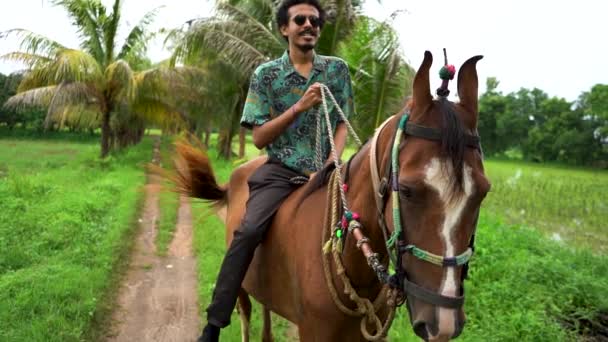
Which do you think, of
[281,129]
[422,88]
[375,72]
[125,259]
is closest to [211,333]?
[281,129]

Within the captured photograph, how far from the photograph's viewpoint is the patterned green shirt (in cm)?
245

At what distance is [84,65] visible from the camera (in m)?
12.8

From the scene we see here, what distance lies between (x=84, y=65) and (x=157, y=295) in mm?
10035

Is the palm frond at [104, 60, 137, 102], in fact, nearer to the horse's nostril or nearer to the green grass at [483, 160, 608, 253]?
the green grass at [483, 160, 608, 253]

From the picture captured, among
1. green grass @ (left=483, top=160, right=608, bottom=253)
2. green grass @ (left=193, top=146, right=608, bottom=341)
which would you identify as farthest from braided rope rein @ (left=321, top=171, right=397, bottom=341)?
green grass @ (left=483, top=160, right=608, bottom=253)

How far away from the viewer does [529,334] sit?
371cm

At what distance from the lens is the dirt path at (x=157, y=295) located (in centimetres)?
413

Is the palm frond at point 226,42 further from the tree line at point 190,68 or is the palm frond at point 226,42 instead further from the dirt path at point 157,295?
the dirt path at point 157,295

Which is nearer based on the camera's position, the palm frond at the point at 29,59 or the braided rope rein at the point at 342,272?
the braided rope rein at the point at 342,272

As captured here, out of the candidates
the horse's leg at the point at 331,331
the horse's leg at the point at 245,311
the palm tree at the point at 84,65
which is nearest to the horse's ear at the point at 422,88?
the horse's leg at the point at 331,331

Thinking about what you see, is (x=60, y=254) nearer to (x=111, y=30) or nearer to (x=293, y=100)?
(x=293, y=100)

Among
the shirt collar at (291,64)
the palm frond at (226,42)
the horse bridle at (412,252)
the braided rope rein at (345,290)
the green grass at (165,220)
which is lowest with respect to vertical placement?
the green grass at (165,220)

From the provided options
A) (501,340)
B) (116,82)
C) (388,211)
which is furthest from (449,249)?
(116,82)

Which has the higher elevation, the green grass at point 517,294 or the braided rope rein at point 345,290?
the braided rope rein at point 345,290
